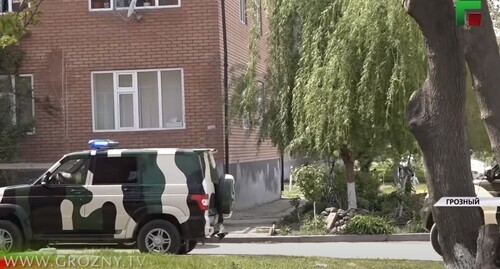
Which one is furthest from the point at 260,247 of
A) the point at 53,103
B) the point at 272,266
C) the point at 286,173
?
the point at 286,173

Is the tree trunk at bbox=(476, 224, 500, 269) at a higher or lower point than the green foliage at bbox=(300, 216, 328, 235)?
higher

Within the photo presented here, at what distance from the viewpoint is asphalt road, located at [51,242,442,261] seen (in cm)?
1301

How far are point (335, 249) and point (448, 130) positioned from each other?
24.1 ft

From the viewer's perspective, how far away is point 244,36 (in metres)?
22.1

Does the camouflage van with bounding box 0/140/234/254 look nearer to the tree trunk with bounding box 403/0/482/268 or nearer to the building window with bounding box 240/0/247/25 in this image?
the tree trunk with bounding box 403/0/482/268

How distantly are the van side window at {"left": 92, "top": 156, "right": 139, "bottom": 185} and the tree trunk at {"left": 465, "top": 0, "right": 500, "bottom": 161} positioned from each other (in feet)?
20.0

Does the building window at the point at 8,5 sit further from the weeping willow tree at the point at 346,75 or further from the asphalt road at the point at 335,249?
the asphalt road at the point at 335,249

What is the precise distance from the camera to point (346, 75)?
1619 cm

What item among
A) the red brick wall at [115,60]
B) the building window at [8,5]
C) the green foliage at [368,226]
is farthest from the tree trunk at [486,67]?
the building window at [8,5]

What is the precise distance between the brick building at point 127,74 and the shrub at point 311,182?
2.26m

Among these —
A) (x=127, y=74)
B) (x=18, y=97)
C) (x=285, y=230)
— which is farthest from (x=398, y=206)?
(x=18, y=97)

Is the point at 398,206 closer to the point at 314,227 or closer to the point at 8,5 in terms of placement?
the point at 314,227

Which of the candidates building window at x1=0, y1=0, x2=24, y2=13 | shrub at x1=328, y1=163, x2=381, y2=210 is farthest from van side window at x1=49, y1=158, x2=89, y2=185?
building window at x1=0, y1=0, x2=24, y2=13

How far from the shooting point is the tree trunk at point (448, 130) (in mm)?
7383
